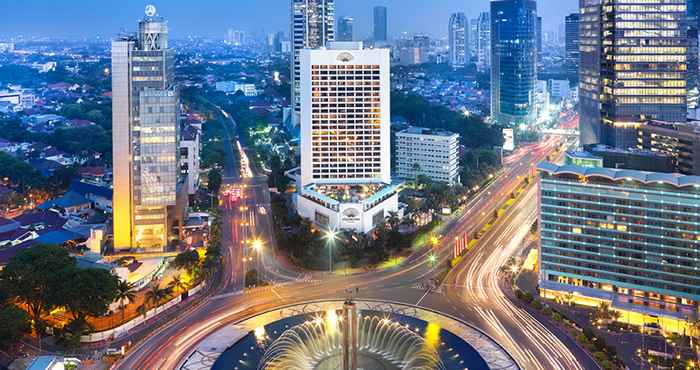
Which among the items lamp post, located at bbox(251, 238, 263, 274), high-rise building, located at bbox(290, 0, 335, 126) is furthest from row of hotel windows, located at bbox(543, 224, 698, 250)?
high-rise building, located at bbox(290, 0, 335, 126)

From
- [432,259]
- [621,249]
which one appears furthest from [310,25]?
[621,249]

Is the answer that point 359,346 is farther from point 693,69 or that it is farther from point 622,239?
point 693,69

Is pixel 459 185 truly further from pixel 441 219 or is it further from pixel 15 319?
pixel 15 319

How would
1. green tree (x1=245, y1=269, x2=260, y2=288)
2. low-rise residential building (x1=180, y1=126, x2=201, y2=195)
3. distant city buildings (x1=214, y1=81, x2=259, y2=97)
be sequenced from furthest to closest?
1. distant city buildings (x1=214, y1=81, x2=259, y2=97)
2. low-rise residential building (x1=180, y1=126, x2=201, y2=195)
3. green tree (x1=245, y1=269, x2=260, y2=288)

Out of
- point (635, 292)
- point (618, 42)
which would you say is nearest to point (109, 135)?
point (618, 42)

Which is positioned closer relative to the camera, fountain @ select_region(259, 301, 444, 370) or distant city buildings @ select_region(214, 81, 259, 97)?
→ fountain @ select_region(259, 301, 444, 370)

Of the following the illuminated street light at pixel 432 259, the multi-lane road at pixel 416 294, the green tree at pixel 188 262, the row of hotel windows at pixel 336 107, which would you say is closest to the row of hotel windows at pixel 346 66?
the row of hotel windows at pixel 336 107

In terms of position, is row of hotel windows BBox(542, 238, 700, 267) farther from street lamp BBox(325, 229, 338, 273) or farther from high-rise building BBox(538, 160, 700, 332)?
street lamp BBox(325, 229, 338, 273)
